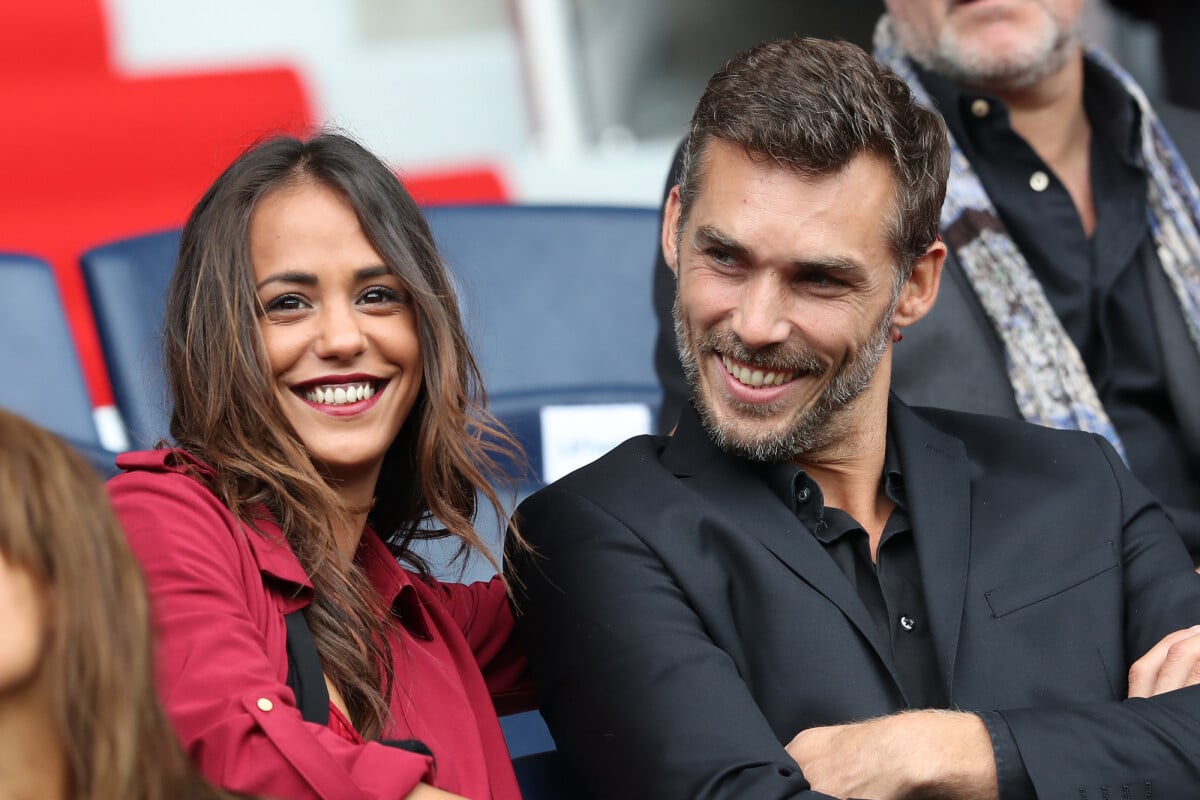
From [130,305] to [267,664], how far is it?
4.18ft

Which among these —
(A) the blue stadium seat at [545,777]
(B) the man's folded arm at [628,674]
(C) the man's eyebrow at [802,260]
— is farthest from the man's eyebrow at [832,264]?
(A) the blue stadium seat at [545,777]

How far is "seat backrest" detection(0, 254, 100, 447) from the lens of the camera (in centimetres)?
240

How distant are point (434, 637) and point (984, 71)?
1.20m

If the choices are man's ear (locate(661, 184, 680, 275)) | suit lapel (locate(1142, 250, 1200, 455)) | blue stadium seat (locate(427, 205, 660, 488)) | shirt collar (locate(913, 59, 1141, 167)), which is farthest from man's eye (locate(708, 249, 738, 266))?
blue stadium seat (locate(427, 205, 660, 488))

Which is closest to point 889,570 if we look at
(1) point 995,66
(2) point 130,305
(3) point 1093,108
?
(1) point 995,66

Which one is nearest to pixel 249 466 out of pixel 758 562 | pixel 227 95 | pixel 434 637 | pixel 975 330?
pixel 434 637

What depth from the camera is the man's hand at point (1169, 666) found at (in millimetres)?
1547

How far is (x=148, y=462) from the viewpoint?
142 centimetres

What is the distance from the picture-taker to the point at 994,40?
2354mm

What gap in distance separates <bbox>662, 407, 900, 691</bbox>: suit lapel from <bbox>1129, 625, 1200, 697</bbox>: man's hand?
23cm

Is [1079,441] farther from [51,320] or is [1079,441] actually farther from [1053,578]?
[51,320]

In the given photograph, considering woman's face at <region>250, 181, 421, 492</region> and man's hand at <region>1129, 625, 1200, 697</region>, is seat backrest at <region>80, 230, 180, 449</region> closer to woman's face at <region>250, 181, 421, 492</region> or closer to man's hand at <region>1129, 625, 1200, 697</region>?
woman's face at <region>250, 181, 421, 492</region>

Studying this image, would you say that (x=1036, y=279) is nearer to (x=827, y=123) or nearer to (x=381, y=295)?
(x=827, y=123)

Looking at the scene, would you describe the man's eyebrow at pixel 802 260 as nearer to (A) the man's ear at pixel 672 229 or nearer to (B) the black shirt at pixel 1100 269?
(A) the man's ear at pixel 672 229
